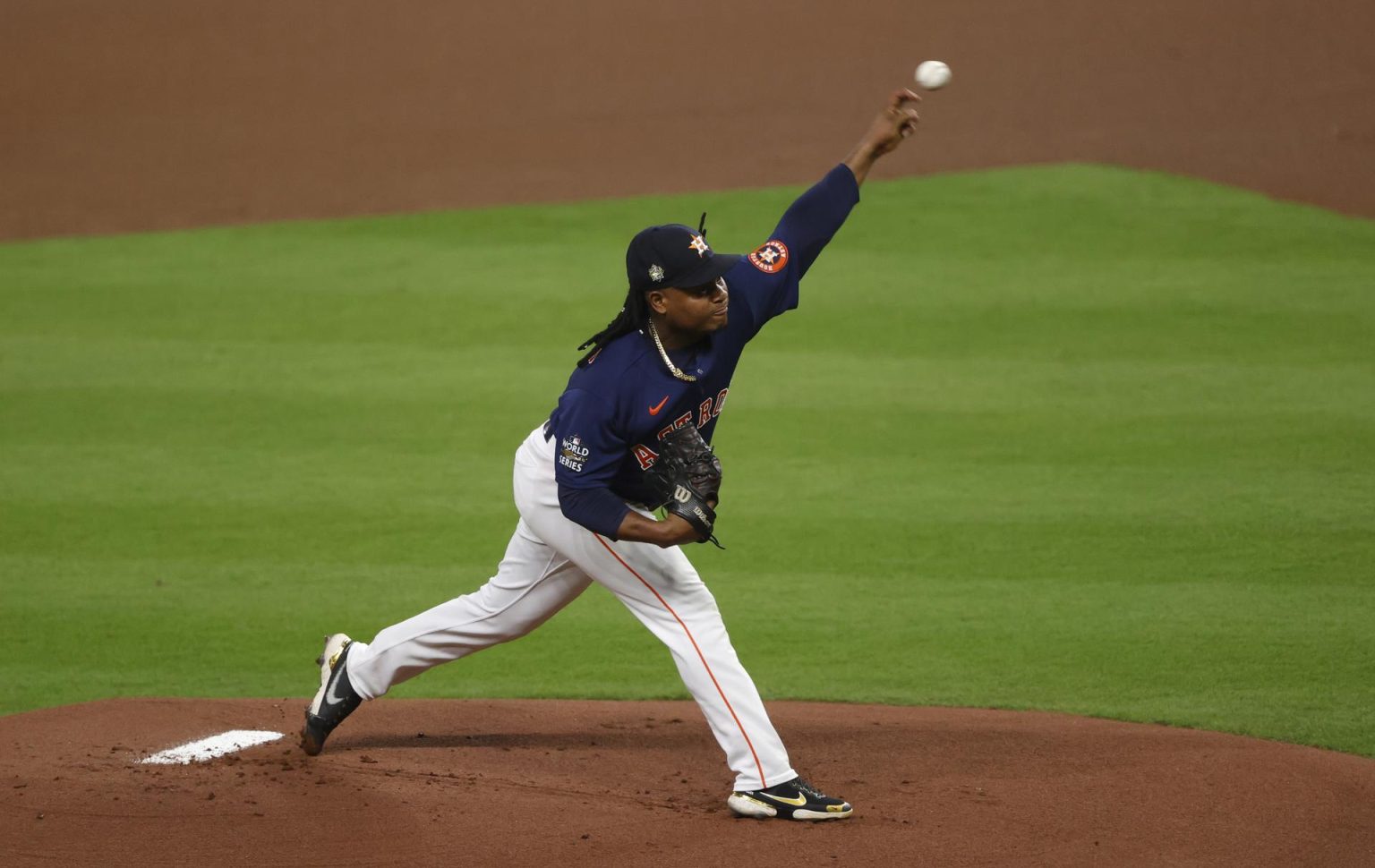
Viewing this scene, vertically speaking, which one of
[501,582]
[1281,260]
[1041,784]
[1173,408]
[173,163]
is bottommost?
[1041,784]

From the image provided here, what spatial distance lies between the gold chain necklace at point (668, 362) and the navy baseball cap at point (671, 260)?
0.12 metres

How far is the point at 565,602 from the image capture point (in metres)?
4.42

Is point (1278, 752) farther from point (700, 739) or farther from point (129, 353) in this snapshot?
point (129, 353)

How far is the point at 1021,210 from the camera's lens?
12.4 m

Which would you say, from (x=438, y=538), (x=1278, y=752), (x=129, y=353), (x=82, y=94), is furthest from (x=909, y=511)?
(x=82, y=94)

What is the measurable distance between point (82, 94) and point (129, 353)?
19.6 ft

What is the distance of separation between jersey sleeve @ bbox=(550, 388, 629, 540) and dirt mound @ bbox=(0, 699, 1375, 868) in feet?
2.58

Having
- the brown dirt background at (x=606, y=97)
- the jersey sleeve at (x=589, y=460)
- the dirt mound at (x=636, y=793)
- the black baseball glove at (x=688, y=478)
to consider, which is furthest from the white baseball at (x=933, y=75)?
the brown dirt background at (x=606, y=97)

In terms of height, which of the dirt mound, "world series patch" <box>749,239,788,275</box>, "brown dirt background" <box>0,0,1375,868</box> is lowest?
the dirt mound

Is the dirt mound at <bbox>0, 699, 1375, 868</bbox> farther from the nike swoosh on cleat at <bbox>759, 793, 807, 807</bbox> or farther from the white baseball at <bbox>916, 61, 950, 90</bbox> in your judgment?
the white baseball at <bbox>916, 61, 950, 90</bbox>

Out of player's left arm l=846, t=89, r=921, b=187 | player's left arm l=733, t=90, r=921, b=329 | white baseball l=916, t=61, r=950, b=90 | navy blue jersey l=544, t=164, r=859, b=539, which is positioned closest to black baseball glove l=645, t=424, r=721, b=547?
navy blue jersey l=544, t=164, r=859, b=539

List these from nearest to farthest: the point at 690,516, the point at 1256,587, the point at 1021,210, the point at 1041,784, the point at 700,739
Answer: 1. the point at 690,516
2. the point at 1041,784
3. the point at 700,739
4. the point at 1256,587
5. the point at 1021,210

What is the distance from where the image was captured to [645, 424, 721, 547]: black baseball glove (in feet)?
12.6

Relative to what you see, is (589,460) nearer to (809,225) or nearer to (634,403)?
(634,403)
